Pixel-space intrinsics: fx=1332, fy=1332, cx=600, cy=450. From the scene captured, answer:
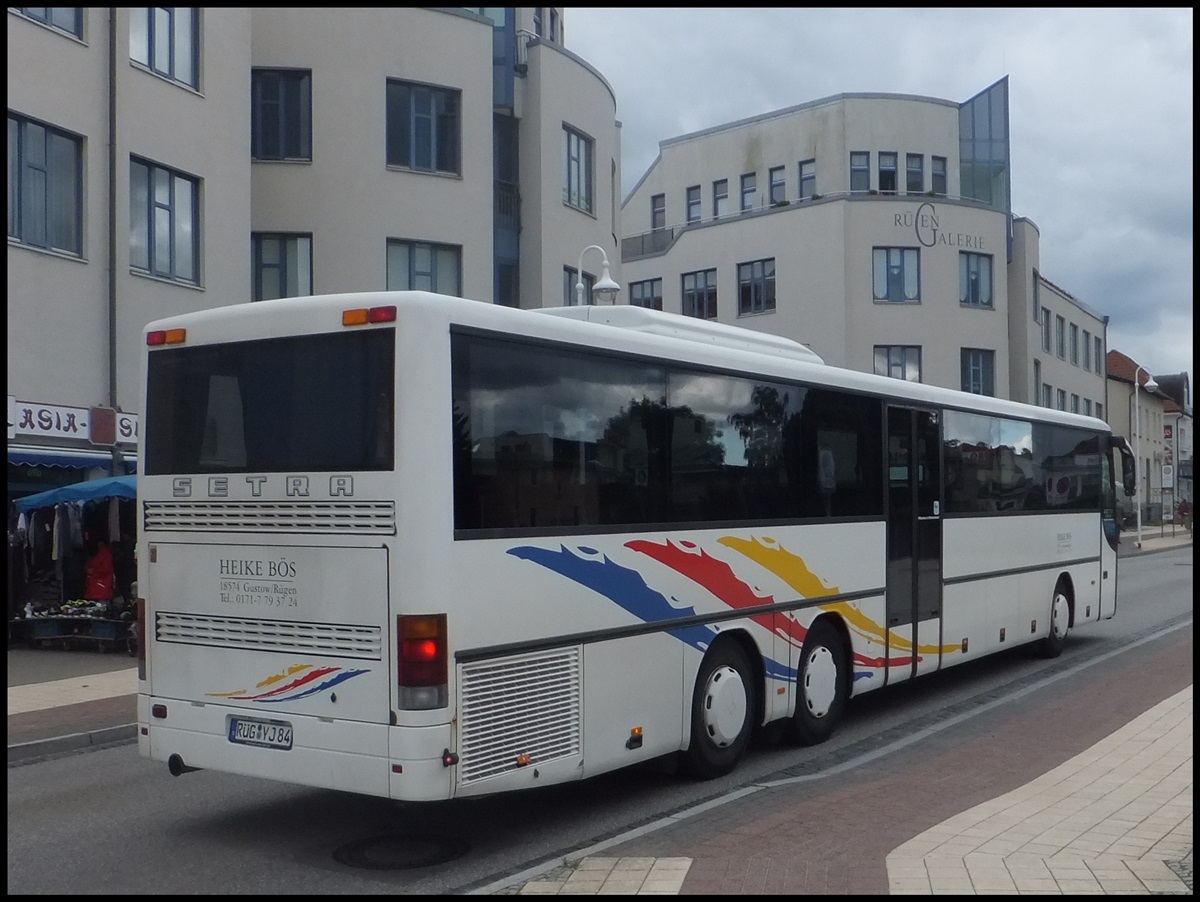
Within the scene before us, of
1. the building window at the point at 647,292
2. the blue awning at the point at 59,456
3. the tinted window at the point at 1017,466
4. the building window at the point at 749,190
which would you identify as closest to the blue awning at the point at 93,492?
the blue awning at the point at 59,456

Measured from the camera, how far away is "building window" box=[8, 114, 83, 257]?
19125mm

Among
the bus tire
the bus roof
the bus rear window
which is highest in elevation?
the bus roof

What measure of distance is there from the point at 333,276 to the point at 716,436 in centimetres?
1833

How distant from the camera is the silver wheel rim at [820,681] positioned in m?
10.5

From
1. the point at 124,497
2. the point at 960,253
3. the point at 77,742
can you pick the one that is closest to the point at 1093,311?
the point at 960,253

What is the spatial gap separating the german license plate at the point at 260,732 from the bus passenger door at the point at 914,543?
6.24 m

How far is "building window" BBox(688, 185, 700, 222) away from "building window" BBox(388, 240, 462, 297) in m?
33.3

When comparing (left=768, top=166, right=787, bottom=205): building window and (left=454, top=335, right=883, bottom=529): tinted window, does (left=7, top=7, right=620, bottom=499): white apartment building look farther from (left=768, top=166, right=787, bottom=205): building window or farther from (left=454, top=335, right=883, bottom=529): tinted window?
(left=768, top=166, right=787, bottom=205): building window

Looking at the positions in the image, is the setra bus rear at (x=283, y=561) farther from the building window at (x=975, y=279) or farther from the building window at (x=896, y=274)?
the building window at (x=975, y=279)

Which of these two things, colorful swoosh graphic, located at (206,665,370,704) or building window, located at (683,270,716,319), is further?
building window, located at (683,270,716,319)

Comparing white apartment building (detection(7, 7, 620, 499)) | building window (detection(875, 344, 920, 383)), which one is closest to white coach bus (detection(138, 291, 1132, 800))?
white apartment building (detection(7, 7, 620, 499))

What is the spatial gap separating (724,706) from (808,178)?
49187 mm

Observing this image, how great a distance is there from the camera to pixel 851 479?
1138cm

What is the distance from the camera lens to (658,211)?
61938mm
